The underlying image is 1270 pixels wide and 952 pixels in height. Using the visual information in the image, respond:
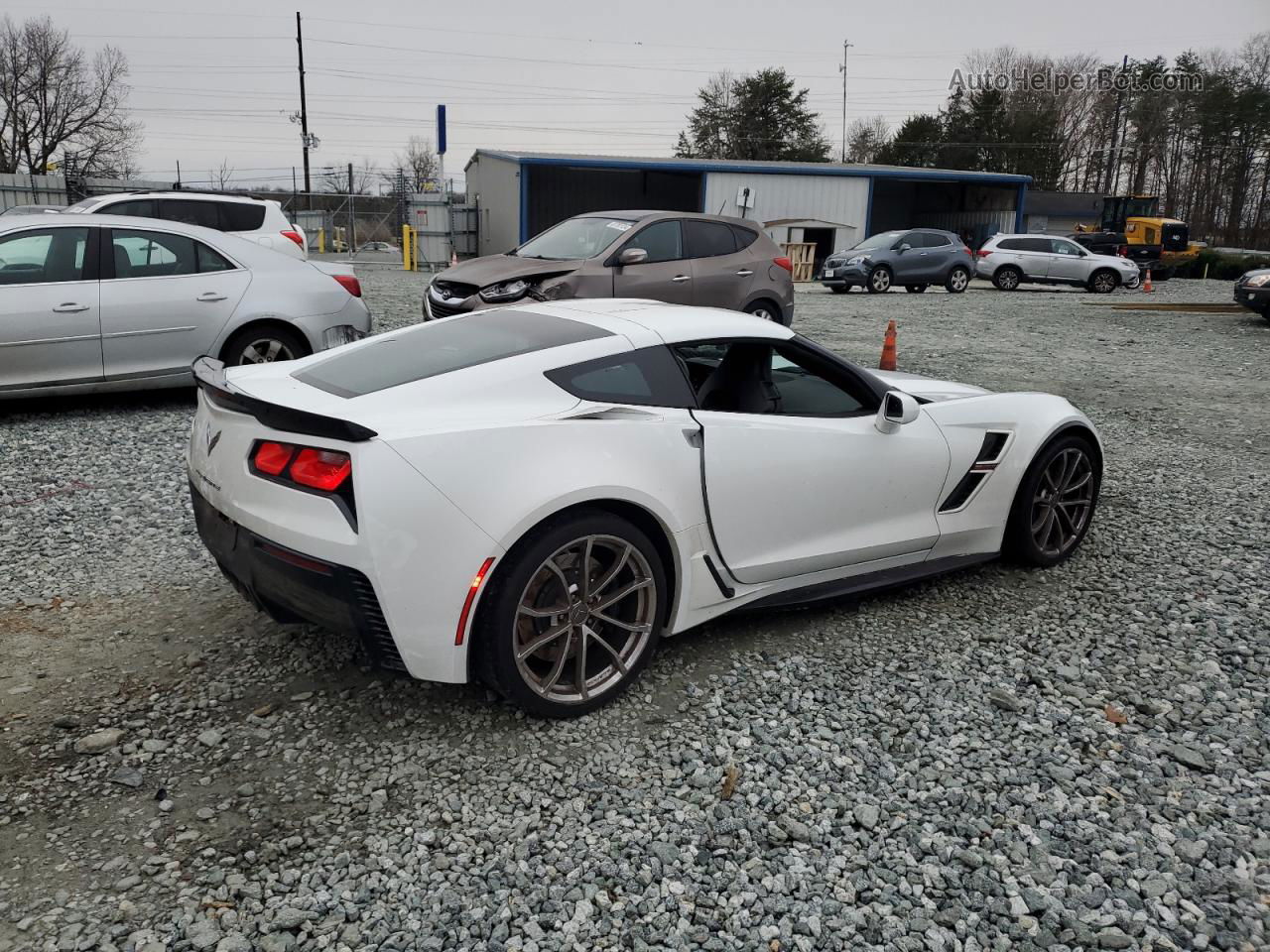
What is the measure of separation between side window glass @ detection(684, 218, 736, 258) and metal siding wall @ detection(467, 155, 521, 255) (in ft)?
60.5

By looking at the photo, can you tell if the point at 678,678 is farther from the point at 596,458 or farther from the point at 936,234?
the point at 936,234

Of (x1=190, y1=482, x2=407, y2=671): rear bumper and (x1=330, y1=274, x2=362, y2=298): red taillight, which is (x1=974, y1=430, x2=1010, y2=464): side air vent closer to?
(x1=190, y1=482, x2=407, y2=671): rear bumper

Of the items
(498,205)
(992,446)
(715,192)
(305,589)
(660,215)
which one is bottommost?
(305,589)

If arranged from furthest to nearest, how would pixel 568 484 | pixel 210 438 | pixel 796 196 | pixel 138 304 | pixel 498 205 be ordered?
pixel 796 196
pixel 498 205
pixel 138 304
pixel 210 438
pixel 568 484

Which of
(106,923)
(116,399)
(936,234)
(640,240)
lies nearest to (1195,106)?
(936,234)

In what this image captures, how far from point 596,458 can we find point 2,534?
3589 mm

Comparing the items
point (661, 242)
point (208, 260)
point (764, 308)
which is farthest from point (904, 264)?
point (208, 260)

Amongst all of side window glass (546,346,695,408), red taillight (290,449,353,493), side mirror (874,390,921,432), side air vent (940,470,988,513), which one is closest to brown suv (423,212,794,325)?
side air vent (940,470,988,513)

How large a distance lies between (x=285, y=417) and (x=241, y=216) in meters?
11.4

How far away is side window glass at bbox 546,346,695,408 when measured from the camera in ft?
11.2

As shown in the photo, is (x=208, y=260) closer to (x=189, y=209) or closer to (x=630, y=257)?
(x=630, y=257)

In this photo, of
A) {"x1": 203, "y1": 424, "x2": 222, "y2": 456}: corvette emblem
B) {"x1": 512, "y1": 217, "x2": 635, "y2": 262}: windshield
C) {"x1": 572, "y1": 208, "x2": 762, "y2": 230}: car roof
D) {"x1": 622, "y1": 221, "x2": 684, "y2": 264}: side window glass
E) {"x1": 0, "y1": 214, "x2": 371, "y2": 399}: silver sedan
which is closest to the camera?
{"x1": 203, "y1": 424, "x2": 222, "y2": 456}: corvette emblem

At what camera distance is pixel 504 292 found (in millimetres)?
9852

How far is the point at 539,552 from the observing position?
308 centimetres
